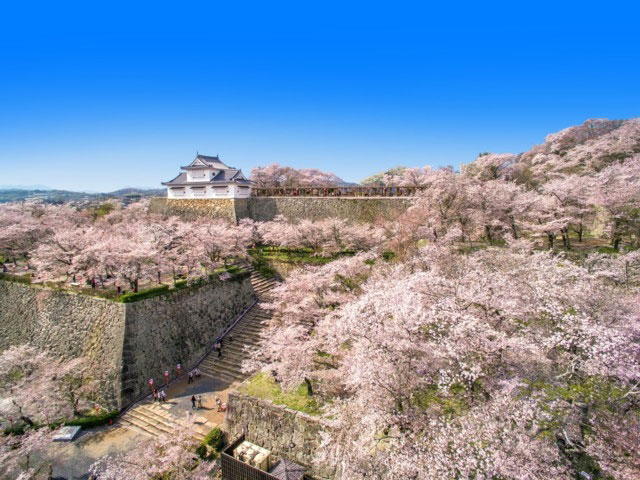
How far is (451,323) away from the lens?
23.0 feet

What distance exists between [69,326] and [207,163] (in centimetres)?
1657

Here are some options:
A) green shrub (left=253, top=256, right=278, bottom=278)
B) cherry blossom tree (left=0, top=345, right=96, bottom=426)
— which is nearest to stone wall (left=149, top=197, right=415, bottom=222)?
green shrub (left=253, top=256, right=278, bottom=278)

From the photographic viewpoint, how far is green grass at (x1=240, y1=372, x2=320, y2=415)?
10.5 m

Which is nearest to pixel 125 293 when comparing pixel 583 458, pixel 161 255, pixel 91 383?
pixel 161 255

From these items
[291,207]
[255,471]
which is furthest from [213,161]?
[255,471]

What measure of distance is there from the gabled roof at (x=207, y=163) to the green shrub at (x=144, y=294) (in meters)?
14.4

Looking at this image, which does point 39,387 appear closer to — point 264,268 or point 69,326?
point 69,326

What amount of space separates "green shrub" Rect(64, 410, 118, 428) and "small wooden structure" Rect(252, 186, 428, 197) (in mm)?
18803

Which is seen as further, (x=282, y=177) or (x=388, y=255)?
(x=282, y=177)

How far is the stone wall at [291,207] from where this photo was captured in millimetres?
22703

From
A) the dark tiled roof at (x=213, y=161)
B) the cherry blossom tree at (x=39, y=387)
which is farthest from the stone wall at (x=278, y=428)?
the dark tiled roof at (x=213, y=161)

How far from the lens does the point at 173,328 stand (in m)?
15.9

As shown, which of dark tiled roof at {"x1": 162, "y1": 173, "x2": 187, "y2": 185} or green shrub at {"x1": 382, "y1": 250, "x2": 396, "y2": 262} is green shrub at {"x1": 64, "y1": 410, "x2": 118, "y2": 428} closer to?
green shrub at {"x1": 382, "y1": 250, "x2": 396, "y2": 262}

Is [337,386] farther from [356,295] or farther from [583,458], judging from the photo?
[583,458]
